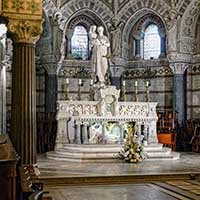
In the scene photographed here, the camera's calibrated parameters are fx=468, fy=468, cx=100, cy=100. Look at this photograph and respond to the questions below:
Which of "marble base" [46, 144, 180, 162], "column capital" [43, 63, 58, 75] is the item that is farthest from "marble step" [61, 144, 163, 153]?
"column capital" [43, 63, 58, 75]

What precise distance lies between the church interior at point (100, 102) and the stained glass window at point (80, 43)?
43mm

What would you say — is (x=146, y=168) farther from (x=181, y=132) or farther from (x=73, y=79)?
(x=73, y=79)

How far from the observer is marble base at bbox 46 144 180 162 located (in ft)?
45.0

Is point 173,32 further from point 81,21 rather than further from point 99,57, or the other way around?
point 99,57

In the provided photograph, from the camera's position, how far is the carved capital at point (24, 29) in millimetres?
9094

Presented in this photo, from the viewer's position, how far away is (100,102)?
49.6 feet

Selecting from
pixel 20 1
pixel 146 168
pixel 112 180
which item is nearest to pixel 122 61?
pixel 146 168

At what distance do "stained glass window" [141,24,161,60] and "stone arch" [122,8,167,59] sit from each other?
1.08 ft

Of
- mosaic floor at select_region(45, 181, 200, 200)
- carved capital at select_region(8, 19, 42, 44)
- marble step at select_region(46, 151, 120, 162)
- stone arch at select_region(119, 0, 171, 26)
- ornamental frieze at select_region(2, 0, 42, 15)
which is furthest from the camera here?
stone arch at select_region(119, 0, 171, 26)

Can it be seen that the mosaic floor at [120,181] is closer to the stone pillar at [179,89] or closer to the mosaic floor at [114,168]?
the mosaic floor at [114,168]

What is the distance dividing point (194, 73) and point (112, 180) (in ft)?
30.2

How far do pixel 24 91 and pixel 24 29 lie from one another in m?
1.22

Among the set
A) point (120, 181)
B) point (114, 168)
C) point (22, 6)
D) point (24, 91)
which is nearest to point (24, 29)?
point (22, 6)

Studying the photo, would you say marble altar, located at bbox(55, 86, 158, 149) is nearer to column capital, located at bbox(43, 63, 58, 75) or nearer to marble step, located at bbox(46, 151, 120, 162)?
marble step, located at bbox(46, 151, 120, 162)
